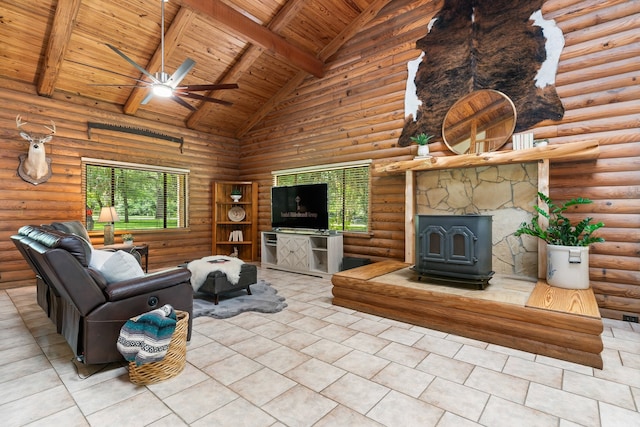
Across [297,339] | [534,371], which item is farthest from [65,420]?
[534,371]

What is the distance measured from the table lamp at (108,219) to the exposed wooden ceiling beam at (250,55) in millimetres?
2652

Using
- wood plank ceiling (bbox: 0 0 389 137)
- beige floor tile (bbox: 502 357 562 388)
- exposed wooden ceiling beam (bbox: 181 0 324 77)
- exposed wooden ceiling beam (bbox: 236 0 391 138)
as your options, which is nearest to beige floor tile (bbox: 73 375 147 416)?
beige floor tile (bbox: 502 357 562 388)

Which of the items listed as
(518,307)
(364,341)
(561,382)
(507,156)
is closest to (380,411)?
(364,341)

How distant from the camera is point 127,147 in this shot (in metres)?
5.96

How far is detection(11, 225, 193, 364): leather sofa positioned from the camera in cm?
208

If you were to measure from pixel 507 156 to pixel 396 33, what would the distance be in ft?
9.51

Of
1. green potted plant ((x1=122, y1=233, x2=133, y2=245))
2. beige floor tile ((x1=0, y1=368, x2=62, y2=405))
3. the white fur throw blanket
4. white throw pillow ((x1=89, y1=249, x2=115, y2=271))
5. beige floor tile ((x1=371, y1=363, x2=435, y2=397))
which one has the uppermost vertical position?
white throw pillow ((x1=89, y1=249, x2=115, y2=271))

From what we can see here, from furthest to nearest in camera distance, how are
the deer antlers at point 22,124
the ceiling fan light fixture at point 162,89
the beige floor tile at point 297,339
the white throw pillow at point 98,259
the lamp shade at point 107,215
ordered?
the lamp shade at point 107,215, the deer antlers at point 22,124, the ceiling fan light fixture at point 162,89, the beige floor tile at point 297,339, the white throw pillow at point 98,259

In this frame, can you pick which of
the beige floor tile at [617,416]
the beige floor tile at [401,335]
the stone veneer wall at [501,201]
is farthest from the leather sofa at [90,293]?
the stone veneer wall at [501,201]

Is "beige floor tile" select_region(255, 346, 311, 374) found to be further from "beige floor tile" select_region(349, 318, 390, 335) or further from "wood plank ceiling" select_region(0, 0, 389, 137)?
"wood plank ceiling" select_region(0, 0, 389, 137)

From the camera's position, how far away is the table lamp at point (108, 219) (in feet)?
16.5

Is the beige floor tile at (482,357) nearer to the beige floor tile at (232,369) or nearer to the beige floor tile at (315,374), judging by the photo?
the beige floor tile at (315,374)

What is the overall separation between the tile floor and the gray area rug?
530 mm

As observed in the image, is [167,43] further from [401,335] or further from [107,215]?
[401,335]
